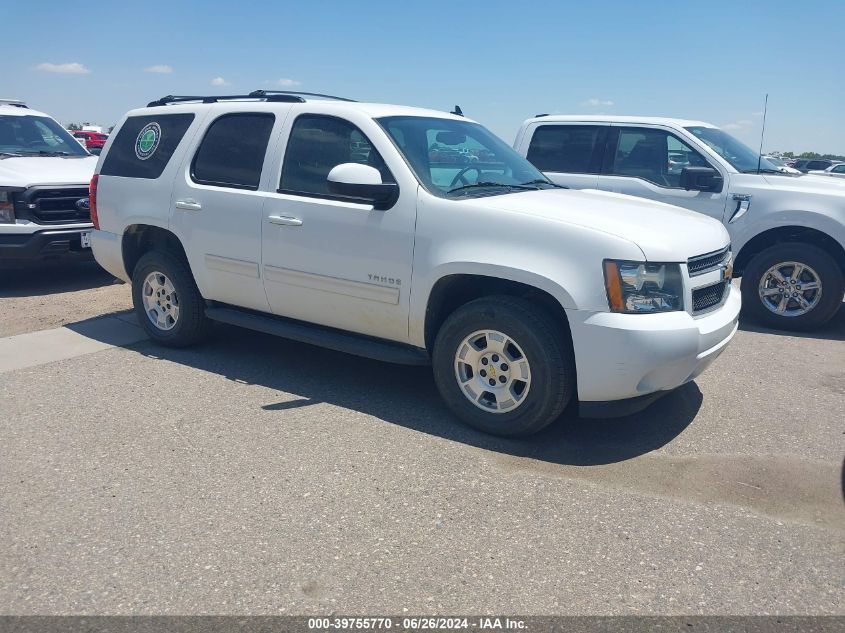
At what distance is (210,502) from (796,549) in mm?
2711

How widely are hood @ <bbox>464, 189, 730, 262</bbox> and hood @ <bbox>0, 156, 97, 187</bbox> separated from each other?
5.95 metres

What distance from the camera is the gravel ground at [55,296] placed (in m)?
7.22

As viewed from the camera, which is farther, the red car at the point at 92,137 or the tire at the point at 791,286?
the red car at the point at 92,137

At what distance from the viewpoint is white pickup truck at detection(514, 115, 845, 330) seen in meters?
6.98

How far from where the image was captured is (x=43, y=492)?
3.79m

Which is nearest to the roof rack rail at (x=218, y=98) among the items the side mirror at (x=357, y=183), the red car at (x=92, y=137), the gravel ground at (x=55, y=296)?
the side mirror at (x=357, y=183)

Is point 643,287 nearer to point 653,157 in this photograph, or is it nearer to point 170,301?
point 170,301

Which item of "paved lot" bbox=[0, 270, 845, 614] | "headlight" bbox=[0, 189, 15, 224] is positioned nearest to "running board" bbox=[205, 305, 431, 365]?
"paved lot" bbox=[0, 270, 845, 614]

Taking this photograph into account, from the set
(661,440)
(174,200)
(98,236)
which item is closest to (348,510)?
(661,440)

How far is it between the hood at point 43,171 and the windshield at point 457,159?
499cm

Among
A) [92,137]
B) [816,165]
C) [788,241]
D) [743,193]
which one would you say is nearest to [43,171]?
[743,193]

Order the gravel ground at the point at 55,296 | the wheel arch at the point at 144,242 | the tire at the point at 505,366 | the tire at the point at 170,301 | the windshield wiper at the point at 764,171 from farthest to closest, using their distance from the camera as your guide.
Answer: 1. the windshield wiper at the point at 764,171
2. the gravel ground at the point at 55,296
3. the wheel arch at the point at 144,242
4. the tire at the point at 170,301
5. the tire at the point at 505,366

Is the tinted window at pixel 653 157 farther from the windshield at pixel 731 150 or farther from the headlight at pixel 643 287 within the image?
the headlight at pixel 643 287

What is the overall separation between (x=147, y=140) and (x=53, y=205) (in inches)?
115
